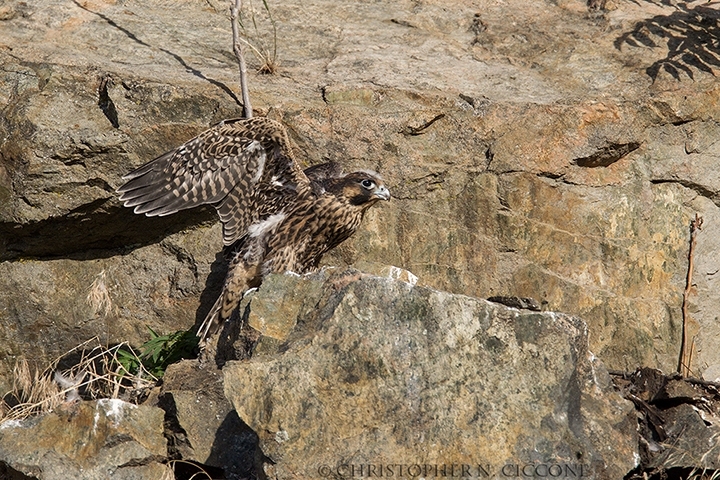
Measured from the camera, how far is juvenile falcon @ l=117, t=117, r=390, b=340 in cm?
479

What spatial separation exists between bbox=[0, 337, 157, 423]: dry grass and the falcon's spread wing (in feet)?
2.53

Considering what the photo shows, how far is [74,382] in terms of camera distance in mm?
4715

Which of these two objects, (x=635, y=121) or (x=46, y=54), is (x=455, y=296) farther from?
(x=46, y=54)

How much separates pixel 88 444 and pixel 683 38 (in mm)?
4157

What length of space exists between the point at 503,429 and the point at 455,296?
A: 1.84 feet

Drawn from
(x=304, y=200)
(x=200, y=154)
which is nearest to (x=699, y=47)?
(x=304, y=200)

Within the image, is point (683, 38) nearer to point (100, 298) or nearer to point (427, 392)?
point (427, 392)

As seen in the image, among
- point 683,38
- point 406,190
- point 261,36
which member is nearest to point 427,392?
point 406,190

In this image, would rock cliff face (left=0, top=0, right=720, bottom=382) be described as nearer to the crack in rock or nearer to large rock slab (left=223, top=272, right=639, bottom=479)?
the crack in rock

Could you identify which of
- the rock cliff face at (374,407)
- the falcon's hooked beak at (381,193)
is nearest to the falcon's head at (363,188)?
the falcon's hooked beak at (381,193)

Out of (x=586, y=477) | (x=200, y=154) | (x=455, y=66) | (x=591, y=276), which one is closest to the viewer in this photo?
(x=586, y=477)

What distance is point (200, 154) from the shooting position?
15.8 feet

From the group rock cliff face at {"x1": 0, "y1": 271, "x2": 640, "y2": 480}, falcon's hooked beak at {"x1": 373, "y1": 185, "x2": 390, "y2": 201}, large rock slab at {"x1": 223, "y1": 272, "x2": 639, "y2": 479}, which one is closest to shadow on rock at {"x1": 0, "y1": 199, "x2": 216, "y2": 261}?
falcon's hooked beak at {"x1": 373, "y1": 185, "x2": 390, "y2": 201}

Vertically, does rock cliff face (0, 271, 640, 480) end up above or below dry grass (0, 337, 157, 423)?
above
